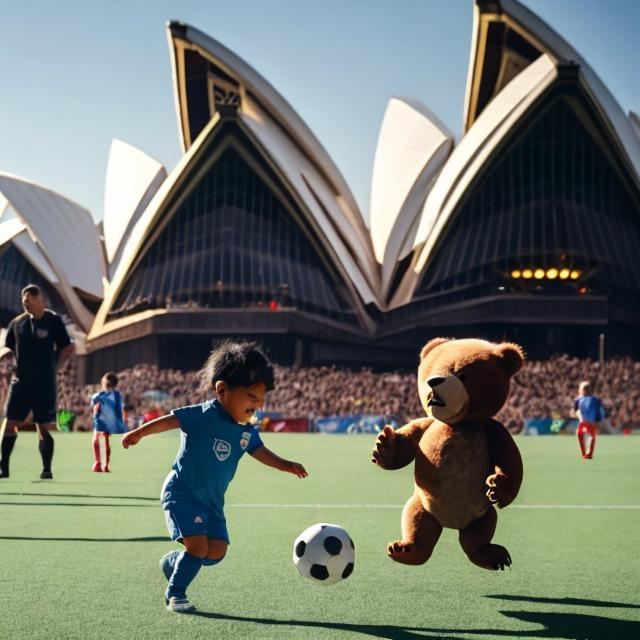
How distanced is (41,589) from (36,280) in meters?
53.0

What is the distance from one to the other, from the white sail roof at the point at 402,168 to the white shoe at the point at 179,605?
49.8 metres

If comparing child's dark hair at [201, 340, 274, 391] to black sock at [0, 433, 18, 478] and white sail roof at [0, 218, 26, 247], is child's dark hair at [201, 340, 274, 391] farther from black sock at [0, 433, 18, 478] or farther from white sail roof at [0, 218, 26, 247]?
white sail roof at [0, 218, 26, 247]

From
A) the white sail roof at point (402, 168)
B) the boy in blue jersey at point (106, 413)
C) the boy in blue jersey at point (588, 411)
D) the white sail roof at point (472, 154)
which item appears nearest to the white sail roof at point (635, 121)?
the white sail roof at point (472, 154)

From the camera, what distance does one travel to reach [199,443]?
4.68m

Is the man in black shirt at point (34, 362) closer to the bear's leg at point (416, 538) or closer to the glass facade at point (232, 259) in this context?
the bear's leg at point (416, 538)

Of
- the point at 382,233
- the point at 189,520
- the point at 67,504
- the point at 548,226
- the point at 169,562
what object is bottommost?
the point at 67,504

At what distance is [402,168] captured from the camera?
179 ft

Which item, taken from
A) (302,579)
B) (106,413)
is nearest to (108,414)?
(106,413)

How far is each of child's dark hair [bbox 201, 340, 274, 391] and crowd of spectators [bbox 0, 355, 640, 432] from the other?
2775cm

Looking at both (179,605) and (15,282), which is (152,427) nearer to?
(179,605)

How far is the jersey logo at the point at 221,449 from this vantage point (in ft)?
15.4

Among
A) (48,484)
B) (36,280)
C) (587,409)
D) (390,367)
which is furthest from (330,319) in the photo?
(48,484)

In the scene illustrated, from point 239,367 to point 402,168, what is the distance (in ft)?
167

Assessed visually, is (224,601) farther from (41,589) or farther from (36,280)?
(36,280)
